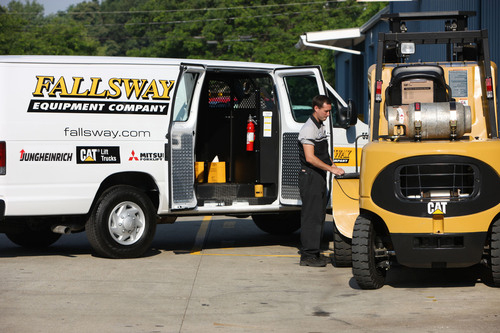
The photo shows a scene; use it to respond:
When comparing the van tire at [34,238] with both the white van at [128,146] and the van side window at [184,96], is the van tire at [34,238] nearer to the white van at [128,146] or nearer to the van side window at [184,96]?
the white van at [128,146]

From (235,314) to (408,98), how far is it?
3.38 meters

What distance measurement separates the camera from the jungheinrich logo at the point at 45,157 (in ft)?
36.6

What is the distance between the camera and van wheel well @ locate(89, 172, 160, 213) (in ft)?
38.7

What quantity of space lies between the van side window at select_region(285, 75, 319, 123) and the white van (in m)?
0.02

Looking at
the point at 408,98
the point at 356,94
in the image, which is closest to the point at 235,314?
the point at 408,98

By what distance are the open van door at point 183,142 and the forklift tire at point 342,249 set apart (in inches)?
84.2

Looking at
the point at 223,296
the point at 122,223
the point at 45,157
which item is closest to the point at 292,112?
the point at 122,223

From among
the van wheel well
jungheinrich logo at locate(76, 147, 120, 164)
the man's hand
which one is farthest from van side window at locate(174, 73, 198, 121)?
the man's hand

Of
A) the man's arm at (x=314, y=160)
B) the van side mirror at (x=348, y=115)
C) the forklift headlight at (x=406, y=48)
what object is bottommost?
the man's arm at (x=314, y=160)

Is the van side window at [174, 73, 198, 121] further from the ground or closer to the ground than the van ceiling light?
closer to the ground

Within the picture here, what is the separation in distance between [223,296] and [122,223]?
2.93 meters

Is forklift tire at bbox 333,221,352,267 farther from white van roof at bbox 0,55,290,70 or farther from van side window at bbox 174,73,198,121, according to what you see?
white van roof at bbox 0,55,290,70

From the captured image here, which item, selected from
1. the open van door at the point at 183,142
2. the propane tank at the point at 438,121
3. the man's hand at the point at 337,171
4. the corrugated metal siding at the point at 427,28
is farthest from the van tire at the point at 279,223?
the propane tank at the point at 438,121

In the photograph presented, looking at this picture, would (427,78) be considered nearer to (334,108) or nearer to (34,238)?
(334,108)
